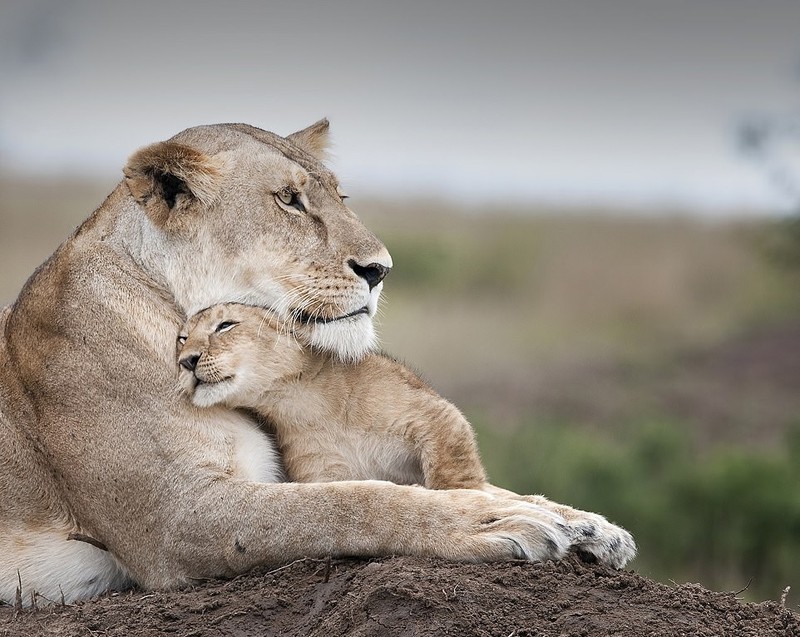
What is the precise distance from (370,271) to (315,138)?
136cm

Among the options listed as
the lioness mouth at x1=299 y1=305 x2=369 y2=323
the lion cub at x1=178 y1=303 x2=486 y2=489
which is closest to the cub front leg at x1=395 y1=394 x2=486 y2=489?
the lion cub at x1=178 y1=303 x2=486 y2=489

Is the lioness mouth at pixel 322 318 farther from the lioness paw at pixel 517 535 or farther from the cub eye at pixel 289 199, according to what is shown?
the lioness paw at pixel 517 535

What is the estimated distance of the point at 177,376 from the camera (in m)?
5.32

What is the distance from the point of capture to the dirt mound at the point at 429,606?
14.5 ft

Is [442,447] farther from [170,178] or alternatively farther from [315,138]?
[315,138]

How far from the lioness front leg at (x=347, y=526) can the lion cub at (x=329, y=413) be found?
42cm

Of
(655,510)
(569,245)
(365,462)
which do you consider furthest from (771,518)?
(569,245)

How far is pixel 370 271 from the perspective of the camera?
18.1 feet

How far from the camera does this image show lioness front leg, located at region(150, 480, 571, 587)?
15.8ft

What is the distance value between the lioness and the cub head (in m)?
0.06

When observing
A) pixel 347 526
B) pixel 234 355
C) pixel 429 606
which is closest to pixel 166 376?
pixel 234 355

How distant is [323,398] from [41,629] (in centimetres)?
141

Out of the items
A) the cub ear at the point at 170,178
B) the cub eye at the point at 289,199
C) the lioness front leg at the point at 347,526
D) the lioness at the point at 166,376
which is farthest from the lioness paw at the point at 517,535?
the cub ear at the point at 170,178

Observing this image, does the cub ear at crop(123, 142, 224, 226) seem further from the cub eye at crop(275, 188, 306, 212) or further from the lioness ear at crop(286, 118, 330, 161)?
the lioness ear at crop(286, 118, 330, 161)
